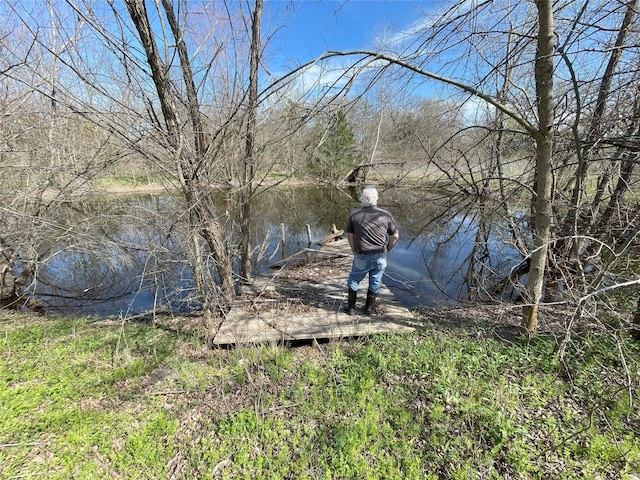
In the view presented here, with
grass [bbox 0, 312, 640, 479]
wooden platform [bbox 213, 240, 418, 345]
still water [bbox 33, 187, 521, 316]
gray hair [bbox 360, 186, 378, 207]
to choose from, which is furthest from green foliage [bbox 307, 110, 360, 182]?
grass [bbox 0, 312, 640, 479]

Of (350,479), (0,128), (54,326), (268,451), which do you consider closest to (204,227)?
(268,451)

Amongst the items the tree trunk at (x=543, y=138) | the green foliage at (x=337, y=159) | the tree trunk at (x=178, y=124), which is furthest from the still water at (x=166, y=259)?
the green foliage at (x=337, y=159)

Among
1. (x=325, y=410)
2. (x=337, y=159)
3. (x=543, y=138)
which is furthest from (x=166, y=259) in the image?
(x=337, y=159)

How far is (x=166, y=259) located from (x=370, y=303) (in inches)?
114

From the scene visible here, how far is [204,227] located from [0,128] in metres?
3.76

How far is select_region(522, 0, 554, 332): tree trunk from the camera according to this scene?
95.7 inches

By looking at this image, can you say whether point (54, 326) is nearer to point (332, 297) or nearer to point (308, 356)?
point (308, 356)

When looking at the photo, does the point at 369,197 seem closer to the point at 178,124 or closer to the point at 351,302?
the point at 351,302

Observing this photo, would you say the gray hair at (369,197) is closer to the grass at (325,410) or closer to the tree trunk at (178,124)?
the grass at (325,410)

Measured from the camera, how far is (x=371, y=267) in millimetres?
3988

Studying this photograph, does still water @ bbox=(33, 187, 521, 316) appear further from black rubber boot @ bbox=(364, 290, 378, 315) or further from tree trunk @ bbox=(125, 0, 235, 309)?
black rubber boot @ bbox=(364, 290, 378, 315)

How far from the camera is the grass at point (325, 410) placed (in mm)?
2230

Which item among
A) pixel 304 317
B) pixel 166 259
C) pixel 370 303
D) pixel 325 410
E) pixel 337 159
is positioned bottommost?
pixel 325 410

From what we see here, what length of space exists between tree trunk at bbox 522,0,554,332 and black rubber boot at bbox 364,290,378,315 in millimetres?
1922
